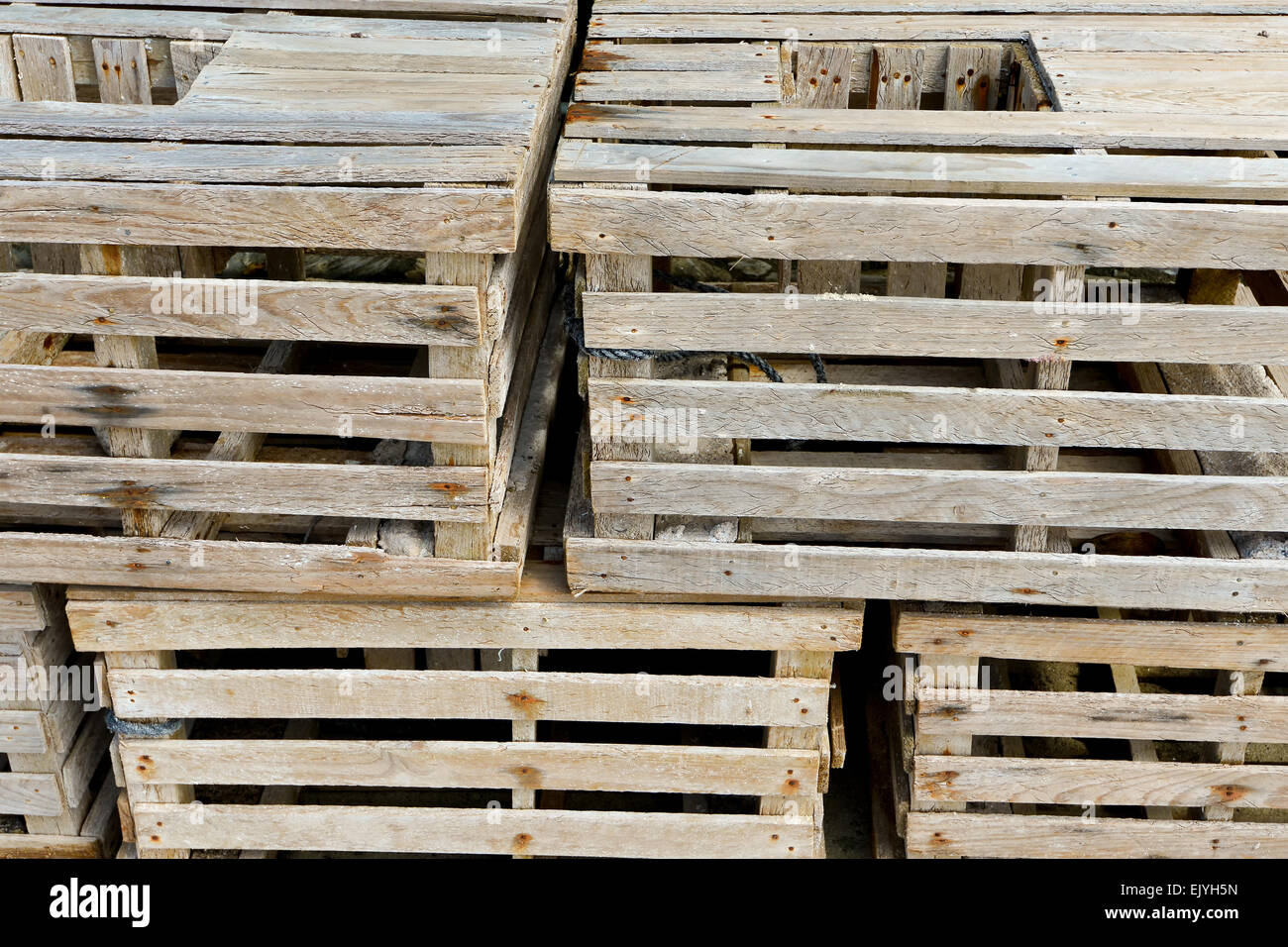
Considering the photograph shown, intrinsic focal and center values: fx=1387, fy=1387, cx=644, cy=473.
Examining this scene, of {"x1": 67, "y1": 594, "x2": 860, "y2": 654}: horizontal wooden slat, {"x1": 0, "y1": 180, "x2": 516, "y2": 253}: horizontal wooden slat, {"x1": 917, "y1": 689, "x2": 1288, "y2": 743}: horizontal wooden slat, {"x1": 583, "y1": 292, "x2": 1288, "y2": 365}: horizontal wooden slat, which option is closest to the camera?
{"x1": 0, "y1": 180, "x2": 516, "y2": 253}: horizontal wooden slat

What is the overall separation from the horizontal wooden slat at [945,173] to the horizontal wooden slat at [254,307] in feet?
1.29

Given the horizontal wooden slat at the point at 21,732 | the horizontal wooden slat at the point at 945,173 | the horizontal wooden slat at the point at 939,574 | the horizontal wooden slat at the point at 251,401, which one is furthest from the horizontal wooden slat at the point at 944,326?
the horizontal wooden slat at the point at 21,732

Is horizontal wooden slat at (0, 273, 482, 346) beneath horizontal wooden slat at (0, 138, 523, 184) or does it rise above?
beneath

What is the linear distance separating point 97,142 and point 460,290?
33.2 inches

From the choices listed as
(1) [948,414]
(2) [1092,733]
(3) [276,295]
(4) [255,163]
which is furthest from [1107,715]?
(4) [255,163]

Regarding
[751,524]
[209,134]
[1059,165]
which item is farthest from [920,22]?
[209,134]

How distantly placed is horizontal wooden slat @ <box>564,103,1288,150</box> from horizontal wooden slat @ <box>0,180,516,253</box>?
397 millimetres

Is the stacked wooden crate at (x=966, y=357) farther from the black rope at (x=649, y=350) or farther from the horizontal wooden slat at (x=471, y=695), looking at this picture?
the horizontal wooden slat at (x=471, y=695)

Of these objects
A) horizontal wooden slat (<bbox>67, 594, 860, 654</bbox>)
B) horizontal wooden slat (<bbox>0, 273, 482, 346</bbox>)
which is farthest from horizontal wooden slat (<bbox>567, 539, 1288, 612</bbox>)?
horizontal wooden slat (<bbox>0, 273, 482, 346</bbox>)

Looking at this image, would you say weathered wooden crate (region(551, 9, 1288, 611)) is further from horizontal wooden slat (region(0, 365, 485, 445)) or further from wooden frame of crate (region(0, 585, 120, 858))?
wooden frame of crate (region(0, 585, 120, 858))

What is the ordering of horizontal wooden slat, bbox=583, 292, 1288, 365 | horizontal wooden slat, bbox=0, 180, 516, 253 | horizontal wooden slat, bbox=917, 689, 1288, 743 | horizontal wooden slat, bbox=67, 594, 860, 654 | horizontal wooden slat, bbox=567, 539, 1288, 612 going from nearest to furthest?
1. horizontal wooden slat, bbox=0, 180, 516, 253
2. horizontal wooden slat, bbox=583, 292, 1288, 365
3. horizontal wooden slat, bbox=567, 539, 1288, 612
4. horizontal wooden slat, bbox=67, 594, 860, 654
5. horizontal wooden slat, bbox=917, 689, 1288, 743

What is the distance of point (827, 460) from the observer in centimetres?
345

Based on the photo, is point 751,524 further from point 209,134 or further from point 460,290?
point 209,134

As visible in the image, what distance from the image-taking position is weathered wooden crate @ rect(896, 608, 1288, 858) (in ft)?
11.0
